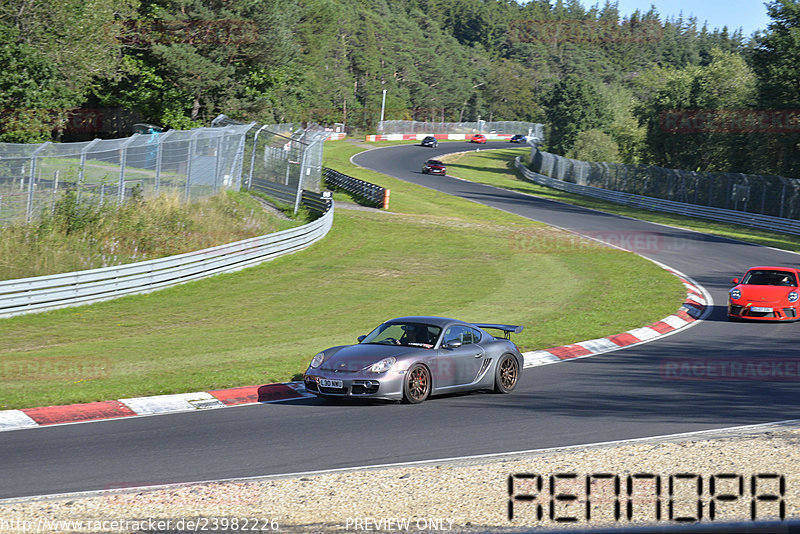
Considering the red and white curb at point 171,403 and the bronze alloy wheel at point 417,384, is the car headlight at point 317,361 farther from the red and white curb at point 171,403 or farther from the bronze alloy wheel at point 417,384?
the bronze alloy wheel at point 417,384

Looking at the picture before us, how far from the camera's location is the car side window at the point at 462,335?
12.3 meters

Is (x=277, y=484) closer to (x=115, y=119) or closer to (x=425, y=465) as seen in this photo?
(x=425, y=465)

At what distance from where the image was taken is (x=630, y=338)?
705 inches

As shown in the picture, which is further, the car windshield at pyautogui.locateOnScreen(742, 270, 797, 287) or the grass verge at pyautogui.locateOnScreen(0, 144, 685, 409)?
the car windshield at pyautogui.locateOnScreen(742, 270, 797, 287)

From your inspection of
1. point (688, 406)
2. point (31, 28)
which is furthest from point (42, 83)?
point (688, 406)

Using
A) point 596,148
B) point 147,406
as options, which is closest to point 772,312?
point 147,406

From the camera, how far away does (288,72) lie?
58.3m

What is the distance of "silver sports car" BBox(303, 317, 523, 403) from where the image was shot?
11.3 metres

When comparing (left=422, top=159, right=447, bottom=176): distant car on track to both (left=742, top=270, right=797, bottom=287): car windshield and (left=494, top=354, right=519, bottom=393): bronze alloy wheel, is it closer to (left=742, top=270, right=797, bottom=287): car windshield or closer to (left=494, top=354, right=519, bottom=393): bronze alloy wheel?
(left=742, top=270, right=797, bottom=287): car windshield

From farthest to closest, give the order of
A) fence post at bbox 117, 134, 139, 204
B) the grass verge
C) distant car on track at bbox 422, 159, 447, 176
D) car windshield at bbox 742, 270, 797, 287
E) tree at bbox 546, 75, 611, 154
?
tree at bbox 546, 75, 611, 154
distant car on track at bbox 422, 159, 447, 176
fence post at bbox 117, 134, 139, 204
car windshield at bbox 742, 270, 797, 287
the grass verge

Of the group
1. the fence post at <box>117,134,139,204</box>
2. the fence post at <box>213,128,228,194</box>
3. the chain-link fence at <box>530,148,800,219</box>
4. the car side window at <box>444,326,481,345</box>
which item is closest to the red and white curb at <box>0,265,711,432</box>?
the car side window at <box>444,326,481,345</box>

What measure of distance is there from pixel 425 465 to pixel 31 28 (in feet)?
104

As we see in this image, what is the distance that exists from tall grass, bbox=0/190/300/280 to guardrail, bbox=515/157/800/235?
2690 cm

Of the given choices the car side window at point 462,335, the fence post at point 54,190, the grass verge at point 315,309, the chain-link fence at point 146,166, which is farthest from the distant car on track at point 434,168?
the car side window at point 462,335
